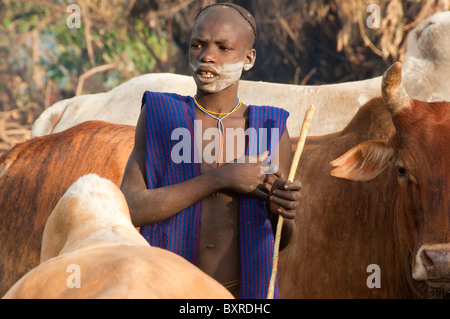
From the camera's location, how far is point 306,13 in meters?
8.49

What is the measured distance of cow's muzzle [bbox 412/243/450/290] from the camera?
8.32 feet

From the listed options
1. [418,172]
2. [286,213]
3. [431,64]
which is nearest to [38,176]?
[286,213]

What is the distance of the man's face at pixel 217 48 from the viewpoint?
2.45m

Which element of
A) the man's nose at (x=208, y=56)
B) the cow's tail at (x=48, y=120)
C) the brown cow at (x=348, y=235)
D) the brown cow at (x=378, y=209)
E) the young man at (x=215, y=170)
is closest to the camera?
the young man at (x=215, y=170)

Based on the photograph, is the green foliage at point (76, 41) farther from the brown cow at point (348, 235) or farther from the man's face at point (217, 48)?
the man's face at point (217, 48)

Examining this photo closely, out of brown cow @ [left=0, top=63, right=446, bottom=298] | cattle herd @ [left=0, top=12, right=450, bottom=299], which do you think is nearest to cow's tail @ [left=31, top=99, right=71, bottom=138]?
cattle herd @ [left=0, top=12, right=450, bottom=299]

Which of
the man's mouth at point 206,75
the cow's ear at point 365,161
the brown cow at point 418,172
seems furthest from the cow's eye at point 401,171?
the man's mouth at point 206,75

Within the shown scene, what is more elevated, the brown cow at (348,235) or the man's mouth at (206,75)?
the man's mouth at (206,75)

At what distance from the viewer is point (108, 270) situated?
4.95ft

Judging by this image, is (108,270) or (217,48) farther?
(217,48)

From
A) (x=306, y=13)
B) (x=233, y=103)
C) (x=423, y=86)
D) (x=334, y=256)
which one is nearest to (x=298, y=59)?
(x=306, y=13)

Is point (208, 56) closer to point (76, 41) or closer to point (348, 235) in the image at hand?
point (348, 235)

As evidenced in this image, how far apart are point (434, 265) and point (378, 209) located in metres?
0.84

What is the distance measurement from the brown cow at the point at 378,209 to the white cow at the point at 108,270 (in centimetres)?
130
